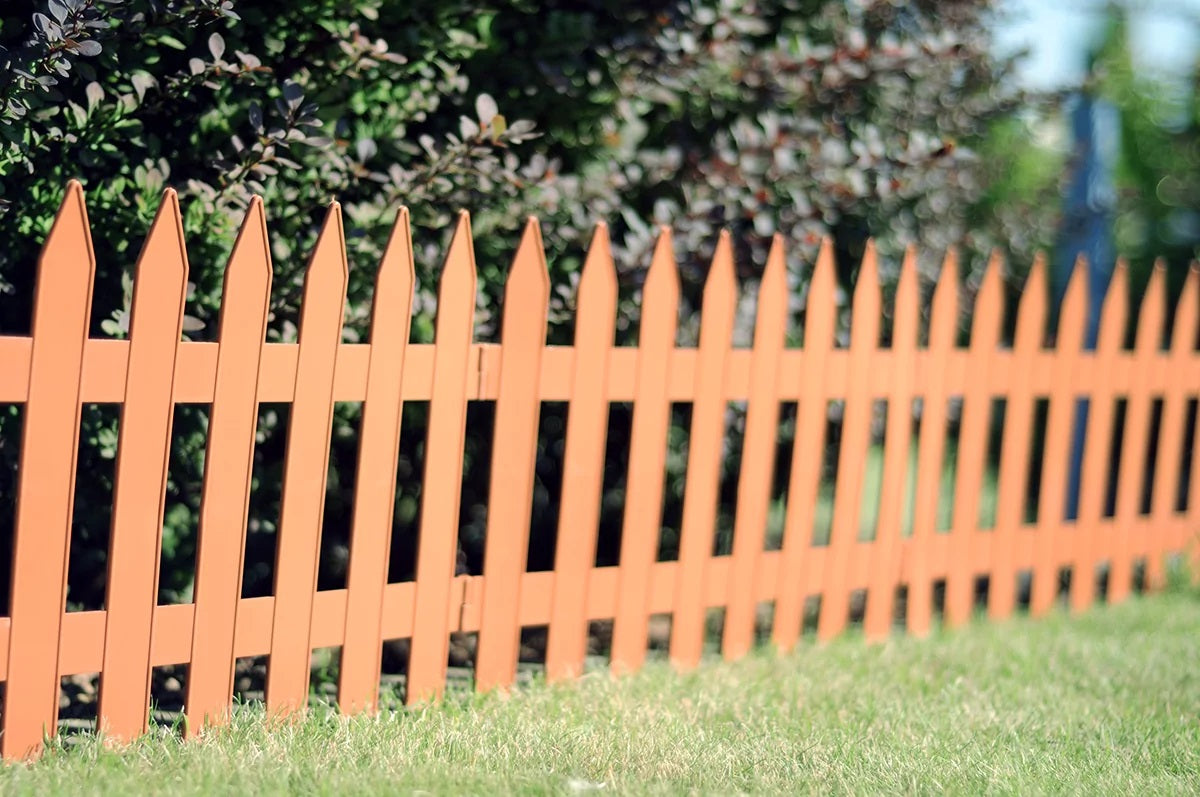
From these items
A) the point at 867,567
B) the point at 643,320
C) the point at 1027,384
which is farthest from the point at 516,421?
the point at 1027,384

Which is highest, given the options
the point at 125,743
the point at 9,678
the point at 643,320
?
the point at 643,320

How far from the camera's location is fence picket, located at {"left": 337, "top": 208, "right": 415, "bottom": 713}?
3053mm

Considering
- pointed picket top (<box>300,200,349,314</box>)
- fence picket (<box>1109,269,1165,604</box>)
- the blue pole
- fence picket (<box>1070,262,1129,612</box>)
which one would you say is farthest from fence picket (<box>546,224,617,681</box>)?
the blue pole

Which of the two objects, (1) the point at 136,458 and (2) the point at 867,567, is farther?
(2) the point at 867,567

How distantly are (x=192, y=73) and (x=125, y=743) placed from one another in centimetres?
159

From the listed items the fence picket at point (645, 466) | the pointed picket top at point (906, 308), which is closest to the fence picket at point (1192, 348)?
the pointed picket top at point (906, 308)

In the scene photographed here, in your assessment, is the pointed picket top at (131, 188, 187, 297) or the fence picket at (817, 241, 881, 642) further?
the fence picket at (817, 241, 881, 642)

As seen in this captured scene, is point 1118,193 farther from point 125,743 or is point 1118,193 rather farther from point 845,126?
point 125,743

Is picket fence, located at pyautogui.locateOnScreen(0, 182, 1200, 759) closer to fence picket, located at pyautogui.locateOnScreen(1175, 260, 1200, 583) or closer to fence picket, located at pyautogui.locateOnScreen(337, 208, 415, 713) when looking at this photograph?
fence picket, located at pyautogui.locateOnScreen(337, 208, 415, 713)

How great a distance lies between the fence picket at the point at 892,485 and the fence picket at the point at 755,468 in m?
0.55

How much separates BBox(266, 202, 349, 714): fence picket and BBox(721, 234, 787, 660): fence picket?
1.41 meters

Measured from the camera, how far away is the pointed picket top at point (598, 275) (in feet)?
11.1

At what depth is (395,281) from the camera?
10.0 ft

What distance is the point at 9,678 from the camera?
104 inches
